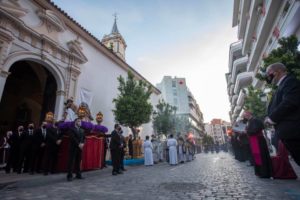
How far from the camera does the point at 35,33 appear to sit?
10.9 metres

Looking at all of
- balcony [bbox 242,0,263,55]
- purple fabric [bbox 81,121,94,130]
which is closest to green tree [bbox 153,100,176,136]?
balcony [bbox 242,0,263,55]

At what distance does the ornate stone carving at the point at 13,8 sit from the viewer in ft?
30.8

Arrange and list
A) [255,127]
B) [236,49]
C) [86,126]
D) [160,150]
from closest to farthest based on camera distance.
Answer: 1. [255,127]
2. [86,126]
3. [160,150]
4. [236,49]

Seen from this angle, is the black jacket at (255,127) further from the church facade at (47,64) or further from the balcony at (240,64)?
the balcony at (240,64)

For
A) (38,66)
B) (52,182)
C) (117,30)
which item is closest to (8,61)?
(38,66)

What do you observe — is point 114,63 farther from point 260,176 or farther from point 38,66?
point 260,176

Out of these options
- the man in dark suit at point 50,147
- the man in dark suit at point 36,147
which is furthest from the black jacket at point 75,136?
the man in dark suit at point 36,147

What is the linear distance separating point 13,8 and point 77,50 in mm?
4561

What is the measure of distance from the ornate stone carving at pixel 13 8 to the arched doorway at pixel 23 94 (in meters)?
4.37

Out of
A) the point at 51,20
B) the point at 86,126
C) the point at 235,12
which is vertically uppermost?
the point at 235,12

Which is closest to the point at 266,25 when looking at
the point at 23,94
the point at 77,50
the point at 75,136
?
the point at 77,50

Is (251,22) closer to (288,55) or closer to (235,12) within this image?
(235,12)

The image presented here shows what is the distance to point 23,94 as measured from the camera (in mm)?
15906

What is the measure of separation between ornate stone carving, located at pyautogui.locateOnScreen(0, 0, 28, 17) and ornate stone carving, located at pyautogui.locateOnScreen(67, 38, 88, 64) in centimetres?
341
